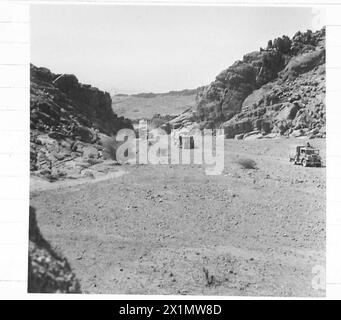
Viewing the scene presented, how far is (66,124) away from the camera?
7.39 metres

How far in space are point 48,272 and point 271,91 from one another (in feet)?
13.2

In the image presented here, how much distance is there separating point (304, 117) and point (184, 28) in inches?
81.0

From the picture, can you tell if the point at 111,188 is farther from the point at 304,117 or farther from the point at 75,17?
the point at 304,117

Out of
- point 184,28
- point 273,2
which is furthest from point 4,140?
point 273,2

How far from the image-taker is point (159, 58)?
7258 millimetres

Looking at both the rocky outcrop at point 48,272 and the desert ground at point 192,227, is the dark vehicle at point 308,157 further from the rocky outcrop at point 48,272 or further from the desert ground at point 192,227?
the rocky outcrop at point 48,272

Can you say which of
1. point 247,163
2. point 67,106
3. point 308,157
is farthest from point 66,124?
point 308,157

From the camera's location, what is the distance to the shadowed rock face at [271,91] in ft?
24.0

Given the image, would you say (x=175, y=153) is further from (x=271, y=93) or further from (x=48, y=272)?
(x=48, y=272)

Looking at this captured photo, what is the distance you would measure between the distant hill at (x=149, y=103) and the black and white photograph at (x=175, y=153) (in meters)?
0.02

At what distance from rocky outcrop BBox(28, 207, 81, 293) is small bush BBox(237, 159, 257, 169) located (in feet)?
8.74

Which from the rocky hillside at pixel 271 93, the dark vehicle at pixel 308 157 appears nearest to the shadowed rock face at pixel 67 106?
the rocky hillside at pixel 271 93

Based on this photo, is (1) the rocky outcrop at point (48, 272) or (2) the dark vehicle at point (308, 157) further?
(2) the dark vehicle at point (308, 157)

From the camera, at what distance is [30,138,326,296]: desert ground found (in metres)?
6.59
